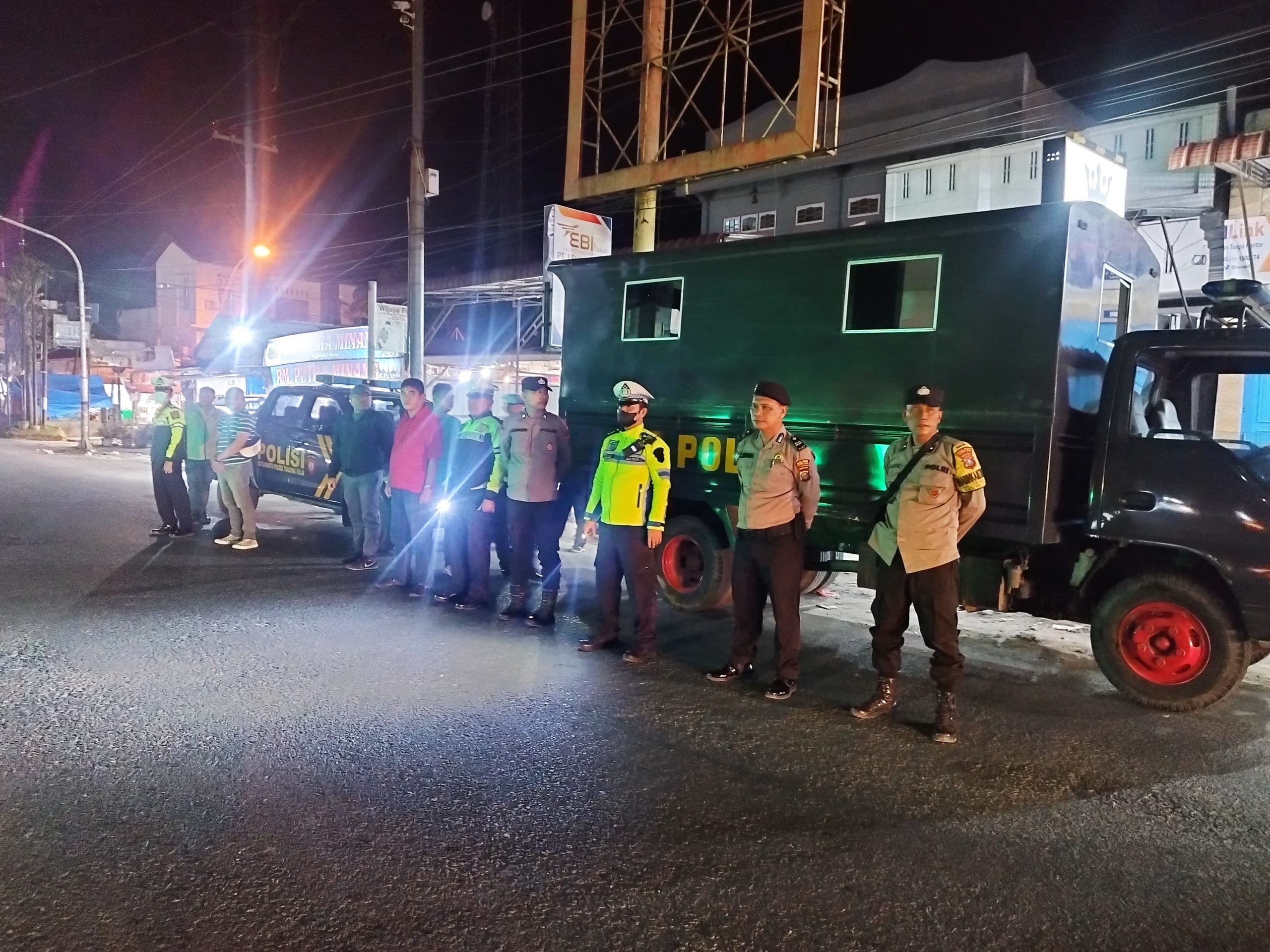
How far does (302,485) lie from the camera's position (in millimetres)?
10547

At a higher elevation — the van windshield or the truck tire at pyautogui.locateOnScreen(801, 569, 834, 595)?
the van windshield

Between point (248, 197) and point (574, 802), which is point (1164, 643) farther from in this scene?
point (248, 197)

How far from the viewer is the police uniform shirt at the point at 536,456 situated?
6617 millimetres

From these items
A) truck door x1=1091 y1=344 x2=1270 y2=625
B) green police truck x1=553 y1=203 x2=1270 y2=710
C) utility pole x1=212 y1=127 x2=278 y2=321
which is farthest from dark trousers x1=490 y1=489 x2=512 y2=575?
utility pole x1=212 y1=127 x2=278 y2=321

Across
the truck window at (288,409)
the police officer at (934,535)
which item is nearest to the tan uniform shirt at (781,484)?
the police officer at (934,535)

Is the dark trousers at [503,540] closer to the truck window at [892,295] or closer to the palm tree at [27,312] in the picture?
the truck window at [892,295]

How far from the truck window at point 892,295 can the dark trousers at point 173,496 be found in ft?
25.6

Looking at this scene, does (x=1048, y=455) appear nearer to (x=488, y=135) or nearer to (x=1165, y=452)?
(x=1165, y=452)

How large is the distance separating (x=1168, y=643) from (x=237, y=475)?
27.9 ft

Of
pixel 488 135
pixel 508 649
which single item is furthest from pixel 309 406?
pixel 488 135

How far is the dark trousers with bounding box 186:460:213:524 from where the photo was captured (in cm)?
→ 1021

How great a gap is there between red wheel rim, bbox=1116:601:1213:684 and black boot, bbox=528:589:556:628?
12.5 ft

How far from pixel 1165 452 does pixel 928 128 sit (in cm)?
2101

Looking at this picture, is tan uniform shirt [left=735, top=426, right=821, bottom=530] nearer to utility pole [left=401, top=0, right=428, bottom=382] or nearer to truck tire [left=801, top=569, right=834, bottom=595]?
truck tire [left=801, top=569, right=834, bottom=595]
